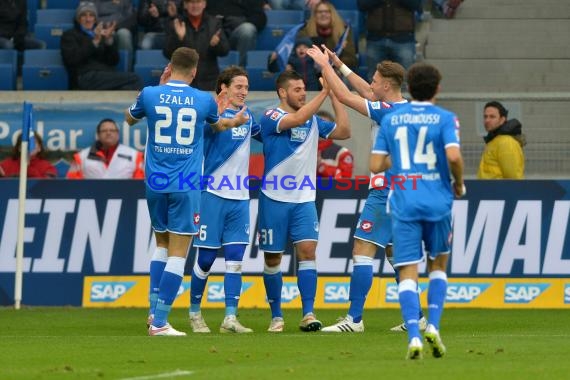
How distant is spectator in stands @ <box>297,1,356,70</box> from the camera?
20188 millimetres

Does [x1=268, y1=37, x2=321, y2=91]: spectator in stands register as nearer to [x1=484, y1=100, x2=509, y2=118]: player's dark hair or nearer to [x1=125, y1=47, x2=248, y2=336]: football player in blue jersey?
[x1=484, y1=100, x2=509, y2=118]: player's dark hair

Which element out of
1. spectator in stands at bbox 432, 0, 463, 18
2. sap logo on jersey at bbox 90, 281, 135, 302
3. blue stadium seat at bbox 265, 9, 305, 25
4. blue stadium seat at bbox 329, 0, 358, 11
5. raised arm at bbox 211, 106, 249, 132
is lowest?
sap logo on jersey at bbox 90, 281, 135, 302

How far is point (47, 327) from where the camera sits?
578 inches

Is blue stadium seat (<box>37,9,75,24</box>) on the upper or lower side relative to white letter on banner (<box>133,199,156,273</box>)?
upper

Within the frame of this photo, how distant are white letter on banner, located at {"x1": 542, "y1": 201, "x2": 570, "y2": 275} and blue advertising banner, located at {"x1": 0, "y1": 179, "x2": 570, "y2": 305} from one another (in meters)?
0.01

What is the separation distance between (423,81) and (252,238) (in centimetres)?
719

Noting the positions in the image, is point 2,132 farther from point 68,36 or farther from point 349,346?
point 349,346

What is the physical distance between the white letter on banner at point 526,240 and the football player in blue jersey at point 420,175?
6.87 m

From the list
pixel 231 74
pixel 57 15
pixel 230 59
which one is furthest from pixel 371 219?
pixel 57 15

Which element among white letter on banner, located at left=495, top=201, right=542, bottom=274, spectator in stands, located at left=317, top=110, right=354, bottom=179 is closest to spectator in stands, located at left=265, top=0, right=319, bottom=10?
spectator in stands, located at left=317, top=110, right=354, bottom=179

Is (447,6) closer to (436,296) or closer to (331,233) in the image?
(331,233)

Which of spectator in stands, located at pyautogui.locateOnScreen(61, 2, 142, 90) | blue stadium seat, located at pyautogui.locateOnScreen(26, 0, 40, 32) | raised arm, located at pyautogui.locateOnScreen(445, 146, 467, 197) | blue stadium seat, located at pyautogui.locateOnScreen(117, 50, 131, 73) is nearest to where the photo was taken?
raised arm, located at pyautogui.locateOnScreen(445, 146, 467, 197)

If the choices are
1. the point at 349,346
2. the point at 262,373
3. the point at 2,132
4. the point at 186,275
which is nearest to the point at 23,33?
the point at 2,132

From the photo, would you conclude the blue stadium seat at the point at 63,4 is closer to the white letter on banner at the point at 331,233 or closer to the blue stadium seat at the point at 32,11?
the blue stadium seat at the point at 32,11
